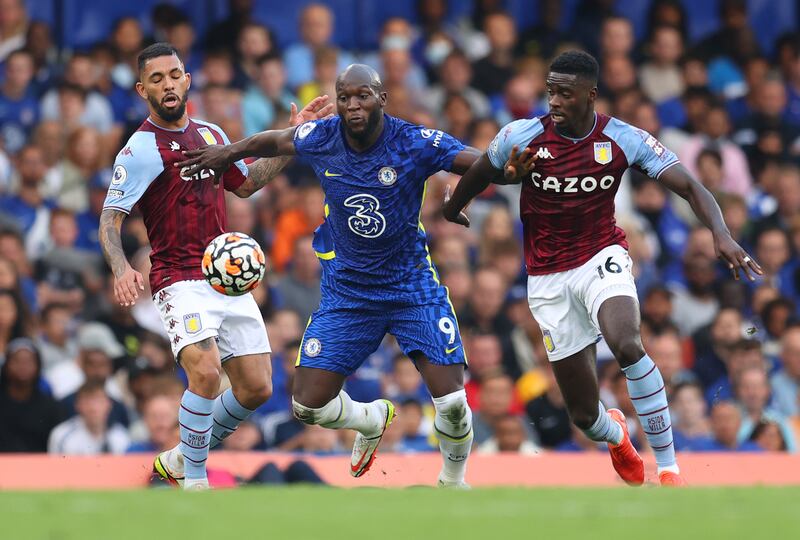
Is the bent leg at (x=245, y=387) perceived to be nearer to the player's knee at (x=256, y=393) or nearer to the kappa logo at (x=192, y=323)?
the player's knee at (x=256, y=393)

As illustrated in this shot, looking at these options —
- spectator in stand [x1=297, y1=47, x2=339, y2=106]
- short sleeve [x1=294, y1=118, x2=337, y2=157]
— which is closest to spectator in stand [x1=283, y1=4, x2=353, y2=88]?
spectator in stand [x1=297, y1=47, x2=339, y2=106]

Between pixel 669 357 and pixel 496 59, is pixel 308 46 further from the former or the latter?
pixel 669 357

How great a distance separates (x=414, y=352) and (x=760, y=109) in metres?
9.48

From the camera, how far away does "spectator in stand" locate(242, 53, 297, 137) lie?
16.3 meters

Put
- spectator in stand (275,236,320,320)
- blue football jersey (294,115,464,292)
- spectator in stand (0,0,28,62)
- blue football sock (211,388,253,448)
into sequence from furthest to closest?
spectator in stand (0,0,28,62)
spectator in stand (275,236,320,320)
blue football sock (211,388,253,448)
blue football jersey (294,115,464,292)

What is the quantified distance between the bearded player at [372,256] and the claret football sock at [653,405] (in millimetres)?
1131

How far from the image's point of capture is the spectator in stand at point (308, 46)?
1722cm

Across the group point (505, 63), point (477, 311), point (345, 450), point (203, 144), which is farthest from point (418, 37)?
point (203, 144)

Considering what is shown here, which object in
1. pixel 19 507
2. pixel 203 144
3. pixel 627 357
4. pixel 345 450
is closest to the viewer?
pixel 19 507

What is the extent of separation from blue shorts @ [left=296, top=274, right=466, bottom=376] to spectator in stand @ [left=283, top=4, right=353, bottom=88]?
7.24 m

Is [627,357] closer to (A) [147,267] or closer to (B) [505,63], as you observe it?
(A) [147,267]

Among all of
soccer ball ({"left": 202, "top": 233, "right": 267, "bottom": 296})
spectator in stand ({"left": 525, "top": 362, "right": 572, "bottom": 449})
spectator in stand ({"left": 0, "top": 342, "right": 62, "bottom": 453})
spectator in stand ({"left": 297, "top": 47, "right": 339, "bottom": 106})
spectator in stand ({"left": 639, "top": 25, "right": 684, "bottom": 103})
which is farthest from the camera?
spectator in stand ({"left": 639, "top": 25, "right": 684, "bottom": 103})

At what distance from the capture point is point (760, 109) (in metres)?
18.3

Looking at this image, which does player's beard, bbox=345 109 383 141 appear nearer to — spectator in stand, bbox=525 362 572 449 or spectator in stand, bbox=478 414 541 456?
spectator in stand, bbox=478 414 541 456
